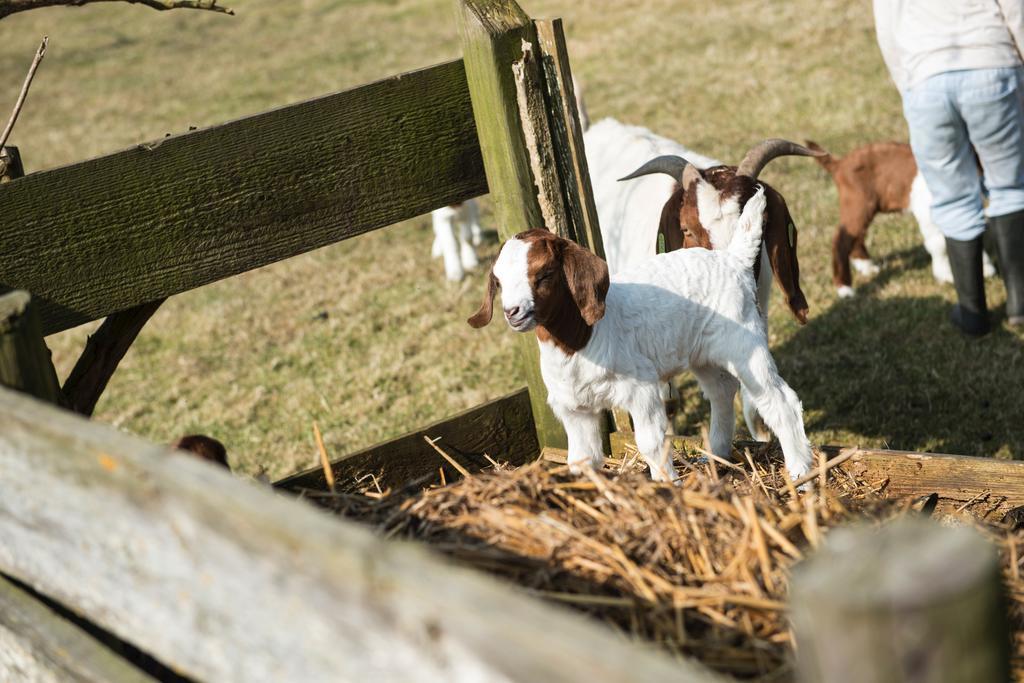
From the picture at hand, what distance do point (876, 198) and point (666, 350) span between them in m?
4.98

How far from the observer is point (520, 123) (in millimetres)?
3721

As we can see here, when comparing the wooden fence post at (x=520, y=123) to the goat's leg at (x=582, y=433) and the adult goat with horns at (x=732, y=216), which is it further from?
the adult goat with horns at (x=732, y=216)

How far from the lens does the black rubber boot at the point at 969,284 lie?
686cm

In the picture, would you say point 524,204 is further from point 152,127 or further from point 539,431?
point 152,127

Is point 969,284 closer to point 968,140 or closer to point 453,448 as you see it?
point 968,140

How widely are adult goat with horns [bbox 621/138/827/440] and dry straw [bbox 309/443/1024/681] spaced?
6.69ft

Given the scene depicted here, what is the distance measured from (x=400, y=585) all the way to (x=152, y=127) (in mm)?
17457

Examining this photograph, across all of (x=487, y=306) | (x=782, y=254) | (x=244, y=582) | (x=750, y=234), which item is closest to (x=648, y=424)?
(x=487, y=306)

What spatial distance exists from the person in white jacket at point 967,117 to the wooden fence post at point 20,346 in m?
5.35

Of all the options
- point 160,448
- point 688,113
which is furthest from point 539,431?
point 688,113

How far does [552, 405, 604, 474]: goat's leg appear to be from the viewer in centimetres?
377

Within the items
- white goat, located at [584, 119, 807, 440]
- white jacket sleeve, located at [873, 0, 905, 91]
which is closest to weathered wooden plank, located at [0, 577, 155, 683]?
white goat, located at [584, 119, 807, 440]

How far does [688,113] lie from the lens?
13617 millimetres

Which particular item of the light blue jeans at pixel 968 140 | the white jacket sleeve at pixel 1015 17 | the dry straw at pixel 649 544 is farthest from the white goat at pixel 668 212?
the white jacket sleeve at pixel 1015 17
